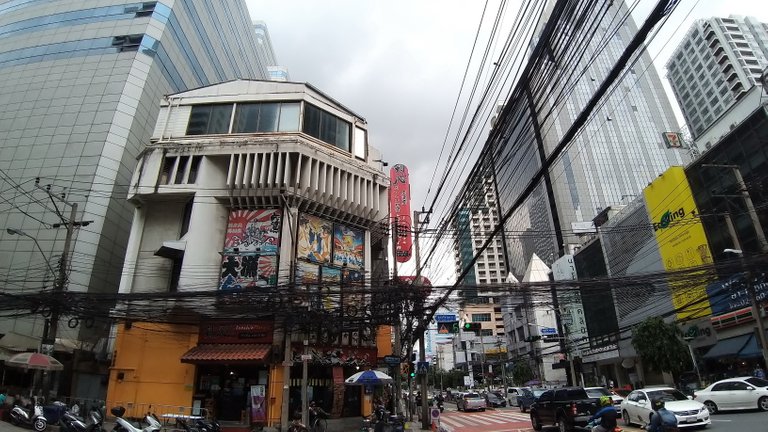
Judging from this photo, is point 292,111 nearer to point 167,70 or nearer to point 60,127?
point 167,70

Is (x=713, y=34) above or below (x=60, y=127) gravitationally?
above

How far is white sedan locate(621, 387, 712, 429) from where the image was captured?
1289 centimetres

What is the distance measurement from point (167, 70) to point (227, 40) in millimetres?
15134

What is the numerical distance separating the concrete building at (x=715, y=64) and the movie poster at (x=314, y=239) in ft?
321

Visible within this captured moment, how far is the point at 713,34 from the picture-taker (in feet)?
316

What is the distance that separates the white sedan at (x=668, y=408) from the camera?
12.9 metres

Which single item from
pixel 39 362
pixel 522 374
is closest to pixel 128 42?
pixel 39 362

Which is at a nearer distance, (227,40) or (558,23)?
(558,23)

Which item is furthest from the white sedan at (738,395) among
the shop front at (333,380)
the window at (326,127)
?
the window at (326,127)

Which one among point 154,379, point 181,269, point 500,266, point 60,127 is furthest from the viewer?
point 500,266

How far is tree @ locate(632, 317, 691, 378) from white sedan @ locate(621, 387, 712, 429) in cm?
1641

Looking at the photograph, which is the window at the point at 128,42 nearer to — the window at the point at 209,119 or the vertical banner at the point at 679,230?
the window at the point at 209,119

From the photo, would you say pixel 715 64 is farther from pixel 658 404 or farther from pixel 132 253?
pixel 132 253

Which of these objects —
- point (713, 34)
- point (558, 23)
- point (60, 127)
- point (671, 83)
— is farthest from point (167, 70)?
point (671, 83)
